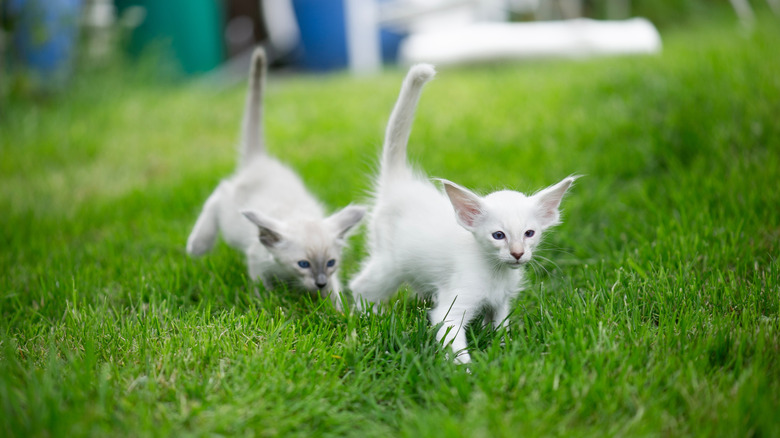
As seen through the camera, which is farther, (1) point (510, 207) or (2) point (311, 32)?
(2) point (311, 32)

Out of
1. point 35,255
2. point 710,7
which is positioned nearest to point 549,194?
point 35,255

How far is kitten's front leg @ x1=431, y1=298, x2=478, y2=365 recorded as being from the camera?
6.35 ft

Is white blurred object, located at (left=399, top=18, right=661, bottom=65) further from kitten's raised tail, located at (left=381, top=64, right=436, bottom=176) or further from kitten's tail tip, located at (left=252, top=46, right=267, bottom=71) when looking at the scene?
kitten's raised tail, located at (left=381, top=64, right=436, bottom=176)

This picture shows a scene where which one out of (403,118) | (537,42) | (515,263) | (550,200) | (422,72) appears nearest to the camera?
(515,263)

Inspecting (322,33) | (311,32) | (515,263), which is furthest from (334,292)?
(311,32)

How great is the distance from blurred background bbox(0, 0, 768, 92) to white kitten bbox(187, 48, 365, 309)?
11.7ft

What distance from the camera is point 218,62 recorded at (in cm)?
916

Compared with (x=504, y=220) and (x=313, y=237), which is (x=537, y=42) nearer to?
(x=313, y=237)

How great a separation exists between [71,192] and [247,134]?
5.28 feet

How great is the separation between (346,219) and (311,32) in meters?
10.1

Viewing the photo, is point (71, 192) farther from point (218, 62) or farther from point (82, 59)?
point (218, 62)

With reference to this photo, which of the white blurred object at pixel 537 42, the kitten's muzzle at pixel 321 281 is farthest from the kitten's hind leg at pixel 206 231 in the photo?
the white blurred object at pixel 537 42

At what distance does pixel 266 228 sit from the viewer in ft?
8.19

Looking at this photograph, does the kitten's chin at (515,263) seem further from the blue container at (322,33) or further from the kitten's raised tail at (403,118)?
the blue container at (322,33)
